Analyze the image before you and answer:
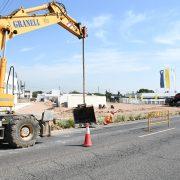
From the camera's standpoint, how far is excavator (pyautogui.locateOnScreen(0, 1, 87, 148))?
15500mm

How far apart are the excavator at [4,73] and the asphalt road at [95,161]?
0.51 m

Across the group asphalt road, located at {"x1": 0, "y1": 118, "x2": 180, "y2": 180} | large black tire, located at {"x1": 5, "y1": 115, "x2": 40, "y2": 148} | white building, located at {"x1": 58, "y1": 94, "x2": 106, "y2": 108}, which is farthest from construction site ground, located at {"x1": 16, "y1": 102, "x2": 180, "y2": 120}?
asphalt road, located at {"x1": 0, "y1": 118, "x2": 180, "y2": 180}

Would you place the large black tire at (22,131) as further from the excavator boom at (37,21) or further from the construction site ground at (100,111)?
the construction site ground at (100,111)

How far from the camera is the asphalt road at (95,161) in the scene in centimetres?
973

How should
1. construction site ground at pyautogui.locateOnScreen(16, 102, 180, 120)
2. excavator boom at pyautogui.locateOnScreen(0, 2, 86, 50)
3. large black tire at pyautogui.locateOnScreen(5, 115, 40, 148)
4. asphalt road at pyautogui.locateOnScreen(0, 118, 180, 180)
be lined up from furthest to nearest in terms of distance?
construction site ground at pyautogui.locateOnScreen(16, 102, 180, 120) < excavator boom at pyautogui.locateOnScreen(0, 2, 86, 50) < large black tire at pyautogui.locateOnScreen(5, 115, 40, 148) < asphalt road at pyautogui.locateOnScreen(0, 118, 180, 180)

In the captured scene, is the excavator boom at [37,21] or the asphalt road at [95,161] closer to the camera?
the asphalt road at [95,161]

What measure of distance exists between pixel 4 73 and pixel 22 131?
2553 millimetres

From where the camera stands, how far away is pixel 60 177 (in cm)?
947

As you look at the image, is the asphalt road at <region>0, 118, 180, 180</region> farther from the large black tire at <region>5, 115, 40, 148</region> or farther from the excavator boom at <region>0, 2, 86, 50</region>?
the excavator boom at <region>0, 2, 86, 50</region>

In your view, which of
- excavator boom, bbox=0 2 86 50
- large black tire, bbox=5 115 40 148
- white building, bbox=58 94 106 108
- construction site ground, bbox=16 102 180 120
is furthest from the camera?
white building, bbox=58 94 106 108

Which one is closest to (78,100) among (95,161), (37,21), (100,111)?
(100,111)

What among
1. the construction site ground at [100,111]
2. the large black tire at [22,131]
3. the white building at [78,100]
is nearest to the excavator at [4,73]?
the large black tire at [22,131]

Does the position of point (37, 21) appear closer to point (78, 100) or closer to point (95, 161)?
point (95, 161)

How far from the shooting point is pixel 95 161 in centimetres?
1168
